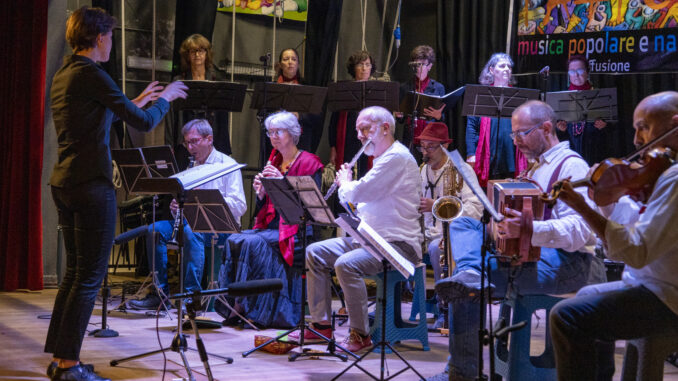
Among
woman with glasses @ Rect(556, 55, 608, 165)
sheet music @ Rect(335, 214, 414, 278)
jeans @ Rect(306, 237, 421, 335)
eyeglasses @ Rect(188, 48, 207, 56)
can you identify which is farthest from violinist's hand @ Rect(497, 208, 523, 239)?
eyeglasses @ Rect(188, 48, 207, 56)

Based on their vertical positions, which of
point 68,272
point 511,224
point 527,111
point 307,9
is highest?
point 307,9

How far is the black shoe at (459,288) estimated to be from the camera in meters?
3.45

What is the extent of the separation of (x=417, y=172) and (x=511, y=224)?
5.56 feet

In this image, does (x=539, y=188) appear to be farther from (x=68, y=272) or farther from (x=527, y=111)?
(x=68, y=272)

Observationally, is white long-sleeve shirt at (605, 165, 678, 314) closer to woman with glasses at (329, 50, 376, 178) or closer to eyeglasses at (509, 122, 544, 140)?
eyeglasses at (509, 122, 544, 140)

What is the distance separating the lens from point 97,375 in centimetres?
392

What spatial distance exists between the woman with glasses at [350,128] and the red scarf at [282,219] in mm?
1303

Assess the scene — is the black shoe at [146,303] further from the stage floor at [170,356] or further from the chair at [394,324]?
the chair at [394,324]

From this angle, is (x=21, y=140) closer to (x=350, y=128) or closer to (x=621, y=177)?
(x=350, y=128)

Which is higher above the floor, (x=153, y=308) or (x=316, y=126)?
(x=316, y=126)

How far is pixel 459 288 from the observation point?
345cm

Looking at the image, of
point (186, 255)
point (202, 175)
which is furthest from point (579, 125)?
point (202, 175)

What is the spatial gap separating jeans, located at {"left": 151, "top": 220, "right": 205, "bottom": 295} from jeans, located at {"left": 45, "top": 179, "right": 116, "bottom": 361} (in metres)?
1.92

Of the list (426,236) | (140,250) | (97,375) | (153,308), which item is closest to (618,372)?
(426,236)
